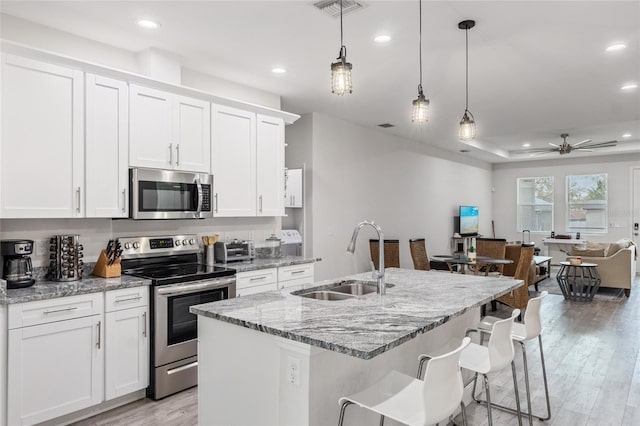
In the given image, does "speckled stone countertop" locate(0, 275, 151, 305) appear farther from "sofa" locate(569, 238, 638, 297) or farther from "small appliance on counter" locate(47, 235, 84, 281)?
"sofa" locate(569, 238, 638, 297)

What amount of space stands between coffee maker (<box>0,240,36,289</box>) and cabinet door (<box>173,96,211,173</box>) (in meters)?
1.30

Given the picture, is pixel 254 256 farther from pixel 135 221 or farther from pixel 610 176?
pixel 610 176

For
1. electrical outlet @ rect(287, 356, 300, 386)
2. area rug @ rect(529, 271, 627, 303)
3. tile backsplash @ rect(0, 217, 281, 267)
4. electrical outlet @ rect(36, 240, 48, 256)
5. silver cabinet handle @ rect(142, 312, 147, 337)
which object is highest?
tile backsplash @ rect(0, 217, 281, 267)

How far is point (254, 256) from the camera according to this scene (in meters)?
4.51

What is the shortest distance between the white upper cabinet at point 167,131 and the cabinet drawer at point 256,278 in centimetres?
102

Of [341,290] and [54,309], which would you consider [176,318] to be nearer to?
[54,309]

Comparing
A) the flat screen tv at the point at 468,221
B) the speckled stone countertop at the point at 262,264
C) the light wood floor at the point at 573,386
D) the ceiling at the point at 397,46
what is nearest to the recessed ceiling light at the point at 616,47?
the ceiling at the point at 397,46

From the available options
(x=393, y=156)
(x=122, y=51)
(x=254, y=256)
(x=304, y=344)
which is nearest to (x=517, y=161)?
(x=393, y=156)

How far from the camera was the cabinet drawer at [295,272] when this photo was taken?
4211mm

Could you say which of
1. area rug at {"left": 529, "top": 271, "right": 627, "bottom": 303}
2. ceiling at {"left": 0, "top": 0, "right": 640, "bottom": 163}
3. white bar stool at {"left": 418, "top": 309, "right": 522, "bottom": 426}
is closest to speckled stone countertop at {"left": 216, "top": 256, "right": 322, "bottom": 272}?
ceiling at {"left": 0, "top": 0, "right": 640, "bottom": 163}

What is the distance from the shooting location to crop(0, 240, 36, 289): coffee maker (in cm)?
279

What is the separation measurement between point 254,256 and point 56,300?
205 centimetres

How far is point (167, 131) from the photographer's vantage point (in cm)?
361

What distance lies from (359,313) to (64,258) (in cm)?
225
